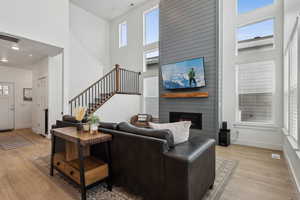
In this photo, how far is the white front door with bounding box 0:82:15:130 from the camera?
6113 mm

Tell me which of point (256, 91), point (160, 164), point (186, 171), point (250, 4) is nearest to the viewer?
point (186, 171)

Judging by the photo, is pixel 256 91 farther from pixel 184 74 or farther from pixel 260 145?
pixel 184 74

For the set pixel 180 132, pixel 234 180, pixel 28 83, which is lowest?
pixel 234 180

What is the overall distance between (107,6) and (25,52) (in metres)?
3.86

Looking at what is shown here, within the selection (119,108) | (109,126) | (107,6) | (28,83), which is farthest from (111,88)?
(28,83)

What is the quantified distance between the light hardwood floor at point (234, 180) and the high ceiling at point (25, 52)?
9.09 ft

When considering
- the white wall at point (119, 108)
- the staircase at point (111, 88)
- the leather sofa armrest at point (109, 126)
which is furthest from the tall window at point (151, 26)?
the leather sofa armrest at point (109, 126)

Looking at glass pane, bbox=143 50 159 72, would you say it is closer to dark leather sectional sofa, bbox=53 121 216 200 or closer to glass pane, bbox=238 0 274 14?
glass pane, bbox=238 0 274 14

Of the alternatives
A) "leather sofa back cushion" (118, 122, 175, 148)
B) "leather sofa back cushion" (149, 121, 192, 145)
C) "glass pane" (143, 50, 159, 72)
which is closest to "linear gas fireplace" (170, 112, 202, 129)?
"glass pane" (143, 50, 159, 72)

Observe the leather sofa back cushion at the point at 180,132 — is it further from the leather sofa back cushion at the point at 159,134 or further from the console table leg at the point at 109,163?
the console table leg at the point at 109,163

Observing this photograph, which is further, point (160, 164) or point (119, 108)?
point (119, 108)

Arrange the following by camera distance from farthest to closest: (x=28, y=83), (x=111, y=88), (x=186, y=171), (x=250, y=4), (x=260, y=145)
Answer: (x=28, y=83) < (x=111, y=88) < (x=250, y=4) < (x=260, y=145) < (x=186, y=171)

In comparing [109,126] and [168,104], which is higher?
[168,104]

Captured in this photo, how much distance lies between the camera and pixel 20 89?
6594mm
